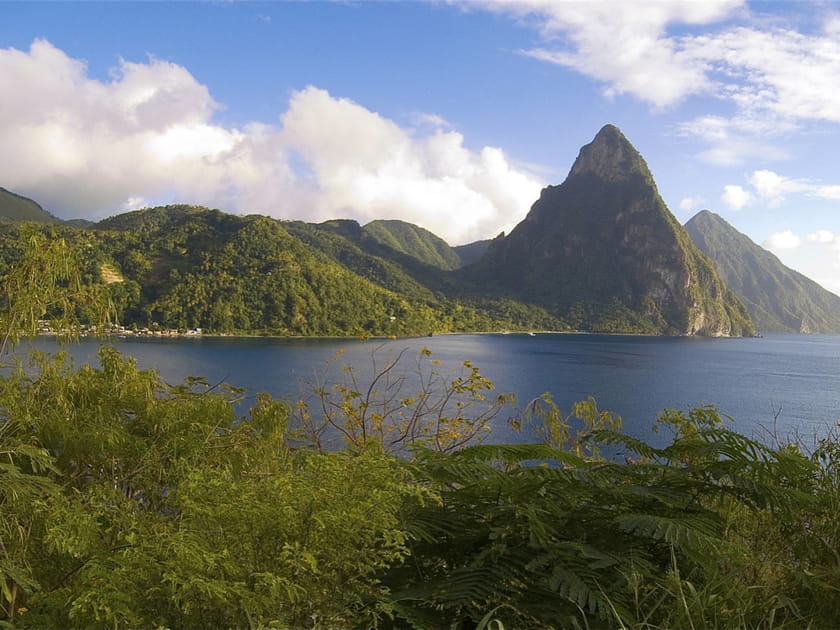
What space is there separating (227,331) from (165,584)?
75.8 metres

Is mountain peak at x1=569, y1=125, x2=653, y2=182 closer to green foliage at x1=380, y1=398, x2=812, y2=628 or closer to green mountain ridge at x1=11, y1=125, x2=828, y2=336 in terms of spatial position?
green mountain ridge at x1=11, y1=125, x2=828, y2=336

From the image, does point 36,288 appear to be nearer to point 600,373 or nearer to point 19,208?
point 600,373

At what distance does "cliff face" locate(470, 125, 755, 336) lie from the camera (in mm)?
125938

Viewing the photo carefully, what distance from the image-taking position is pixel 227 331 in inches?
2886

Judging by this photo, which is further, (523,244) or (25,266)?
(523,244)

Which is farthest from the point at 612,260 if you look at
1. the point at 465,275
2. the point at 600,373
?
the point at 600,373

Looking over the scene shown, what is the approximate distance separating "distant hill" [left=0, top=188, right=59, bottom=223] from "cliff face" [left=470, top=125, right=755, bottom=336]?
11901 cm

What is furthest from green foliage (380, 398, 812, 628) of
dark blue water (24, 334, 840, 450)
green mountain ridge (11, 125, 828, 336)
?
green mountain ridge (11, 125, 828, 336)

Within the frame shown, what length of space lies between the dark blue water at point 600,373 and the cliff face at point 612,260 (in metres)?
55.0

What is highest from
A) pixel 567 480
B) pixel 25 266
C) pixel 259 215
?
pixel 259 215

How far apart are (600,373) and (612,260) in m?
99.2

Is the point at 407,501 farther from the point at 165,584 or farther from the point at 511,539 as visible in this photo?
the point at 165,584

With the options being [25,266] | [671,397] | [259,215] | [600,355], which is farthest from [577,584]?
[259,215]

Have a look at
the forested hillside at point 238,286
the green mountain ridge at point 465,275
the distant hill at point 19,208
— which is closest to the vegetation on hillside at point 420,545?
the forested hillside at point 238,286
